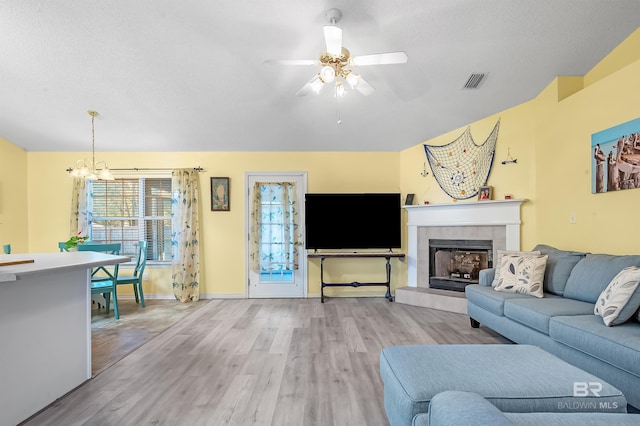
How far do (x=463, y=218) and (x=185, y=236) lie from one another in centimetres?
423

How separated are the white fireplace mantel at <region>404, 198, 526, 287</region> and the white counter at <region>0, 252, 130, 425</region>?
12.9ft

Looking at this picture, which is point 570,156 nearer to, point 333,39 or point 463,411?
point 333,39

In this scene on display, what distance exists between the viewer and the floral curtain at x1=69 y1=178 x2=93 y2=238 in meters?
4.86

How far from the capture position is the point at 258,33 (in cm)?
276

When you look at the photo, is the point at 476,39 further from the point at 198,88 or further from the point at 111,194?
the point at 111,194

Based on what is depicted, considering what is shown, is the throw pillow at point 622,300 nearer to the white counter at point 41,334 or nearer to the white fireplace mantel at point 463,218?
the white fireplace mantel at point 463,218

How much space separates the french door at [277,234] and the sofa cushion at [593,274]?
135 inches

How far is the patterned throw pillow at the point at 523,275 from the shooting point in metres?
2.94

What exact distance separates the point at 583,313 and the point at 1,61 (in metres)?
5.89

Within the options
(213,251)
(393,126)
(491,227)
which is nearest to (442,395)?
(491,227)

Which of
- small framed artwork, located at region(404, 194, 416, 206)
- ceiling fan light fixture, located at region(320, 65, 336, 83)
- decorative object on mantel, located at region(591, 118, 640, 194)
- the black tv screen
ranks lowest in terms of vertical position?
the black tv screen

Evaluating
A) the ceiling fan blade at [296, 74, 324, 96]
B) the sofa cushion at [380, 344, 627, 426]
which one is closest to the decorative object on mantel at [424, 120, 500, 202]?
the ceiling fan blade at [296, 74, 324, 96]

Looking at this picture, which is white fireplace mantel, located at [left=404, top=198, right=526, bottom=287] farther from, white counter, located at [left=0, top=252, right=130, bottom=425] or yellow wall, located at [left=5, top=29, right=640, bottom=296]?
white counter, located at [left=0, top=252, right=130, bottom=425]
